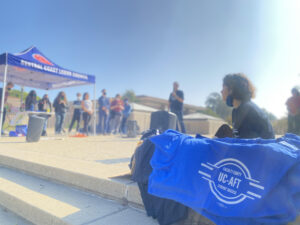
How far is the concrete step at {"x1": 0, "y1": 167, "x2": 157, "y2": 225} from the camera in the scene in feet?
5.12

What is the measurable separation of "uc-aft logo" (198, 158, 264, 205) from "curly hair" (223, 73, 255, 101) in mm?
1188

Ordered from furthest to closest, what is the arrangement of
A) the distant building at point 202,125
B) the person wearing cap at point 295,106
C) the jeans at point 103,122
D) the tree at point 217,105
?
the tree at point 217,105, the distant building at point 202,125, the jeans at point 103,122, the person wearing cap at point 295,106

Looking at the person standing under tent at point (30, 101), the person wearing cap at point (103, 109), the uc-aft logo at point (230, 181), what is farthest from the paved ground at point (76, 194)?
the person wearing cap at point (103, 109)

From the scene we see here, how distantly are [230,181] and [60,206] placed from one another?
4.59 ft

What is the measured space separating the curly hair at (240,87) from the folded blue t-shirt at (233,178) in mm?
900

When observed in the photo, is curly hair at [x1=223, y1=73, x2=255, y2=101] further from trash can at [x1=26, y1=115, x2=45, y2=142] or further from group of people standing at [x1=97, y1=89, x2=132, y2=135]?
group of people standing at [x1=97, y1=89, x2=132, y2=135]

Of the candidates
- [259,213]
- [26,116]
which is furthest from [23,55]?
[259,213]

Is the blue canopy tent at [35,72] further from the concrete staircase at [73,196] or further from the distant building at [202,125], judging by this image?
the distant building at [202,125]

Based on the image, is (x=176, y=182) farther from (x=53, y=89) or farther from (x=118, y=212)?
(x=53, y=89)

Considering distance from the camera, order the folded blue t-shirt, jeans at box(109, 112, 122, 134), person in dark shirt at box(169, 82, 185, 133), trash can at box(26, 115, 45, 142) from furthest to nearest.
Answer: jeans at box(109, 112, 122, 134) → person in dark shirt at box(169, 82, 185, 133) → trash can at box(26, 115, 45, 142) → the folded blue t-shirt

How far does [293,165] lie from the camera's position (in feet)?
3.52

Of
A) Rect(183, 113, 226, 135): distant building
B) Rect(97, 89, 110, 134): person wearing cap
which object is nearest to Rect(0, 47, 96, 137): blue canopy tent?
Rect(97, 89, 110, 134): person wearing cap

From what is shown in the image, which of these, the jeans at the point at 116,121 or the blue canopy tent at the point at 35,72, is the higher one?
the blue canopy tent at the point at 35,72

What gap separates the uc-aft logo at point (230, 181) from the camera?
1142mm
